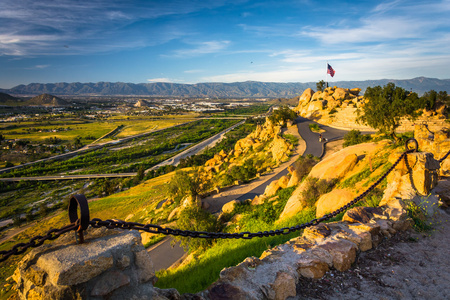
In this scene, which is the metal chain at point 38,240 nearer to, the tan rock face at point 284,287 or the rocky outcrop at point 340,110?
the tan rock face at point 284,287

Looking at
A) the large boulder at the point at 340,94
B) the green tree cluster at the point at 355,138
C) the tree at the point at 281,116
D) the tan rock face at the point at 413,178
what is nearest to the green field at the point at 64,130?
the tree at the point at 281,116

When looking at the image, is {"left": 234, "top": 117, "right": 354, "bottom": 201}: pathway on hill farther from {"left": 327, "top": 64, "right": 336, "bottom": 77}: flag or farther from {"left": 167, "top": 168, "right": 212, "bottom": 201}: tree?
{"left": 327, "top": 64, "right": 336, "bottom": 77}: flag

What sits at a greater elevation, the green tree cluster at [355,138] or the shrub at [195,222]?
the green tree cluster at [355,138]

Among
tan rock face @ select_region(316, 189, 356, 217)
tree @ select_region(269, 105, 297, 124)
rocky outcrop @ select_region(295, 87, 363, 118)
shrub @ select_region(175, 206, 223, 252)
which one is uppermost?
rocky outcrop @ select_region(295, 87, 363, 118)

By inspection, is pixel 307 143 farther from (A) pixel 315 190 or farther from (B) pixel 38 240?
(B) pixel 38 240

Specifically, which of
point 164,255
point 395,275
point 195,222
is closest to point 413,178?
point 395,275

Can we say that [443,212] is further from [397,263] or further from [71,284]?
[71,284]

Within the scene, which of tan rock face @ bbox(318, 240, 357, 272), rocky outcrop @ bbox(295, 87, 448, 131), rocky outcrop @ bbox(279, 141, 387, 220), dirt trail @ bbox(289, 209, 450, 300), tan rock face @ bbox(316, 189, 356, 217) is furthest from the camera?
rocky outcrop @ bbox(295, 87, 448, 131)

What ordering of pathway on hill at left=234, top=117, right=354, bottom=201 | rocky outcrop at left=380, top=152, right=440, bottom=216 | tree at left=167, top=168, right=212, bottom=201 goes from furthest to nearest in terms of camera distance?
tree at left=167, top=168, right=212, bottom=201
pathway on hill at left=234, top=117, right=354, bottom=201
rocky outcrop at left=380, top=152, right=440, bottom=216

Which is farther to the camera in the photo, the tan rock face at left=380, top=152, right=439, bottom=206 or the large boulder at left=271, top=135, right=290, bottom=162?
the large boulder at left=271, top=135, right=290, bottom=162

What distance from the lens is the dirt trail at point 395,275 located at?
4.11 m

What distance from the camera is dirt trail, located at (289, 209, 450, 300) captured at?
162 inches

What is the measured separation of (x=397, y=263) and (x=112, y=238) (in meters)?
5.66

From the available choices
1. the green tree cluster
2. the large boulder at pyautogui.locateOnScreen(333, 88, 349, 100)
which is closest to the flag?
the large boulder at pyautogui.locateOnScreen(333, 88, 349, 100)
